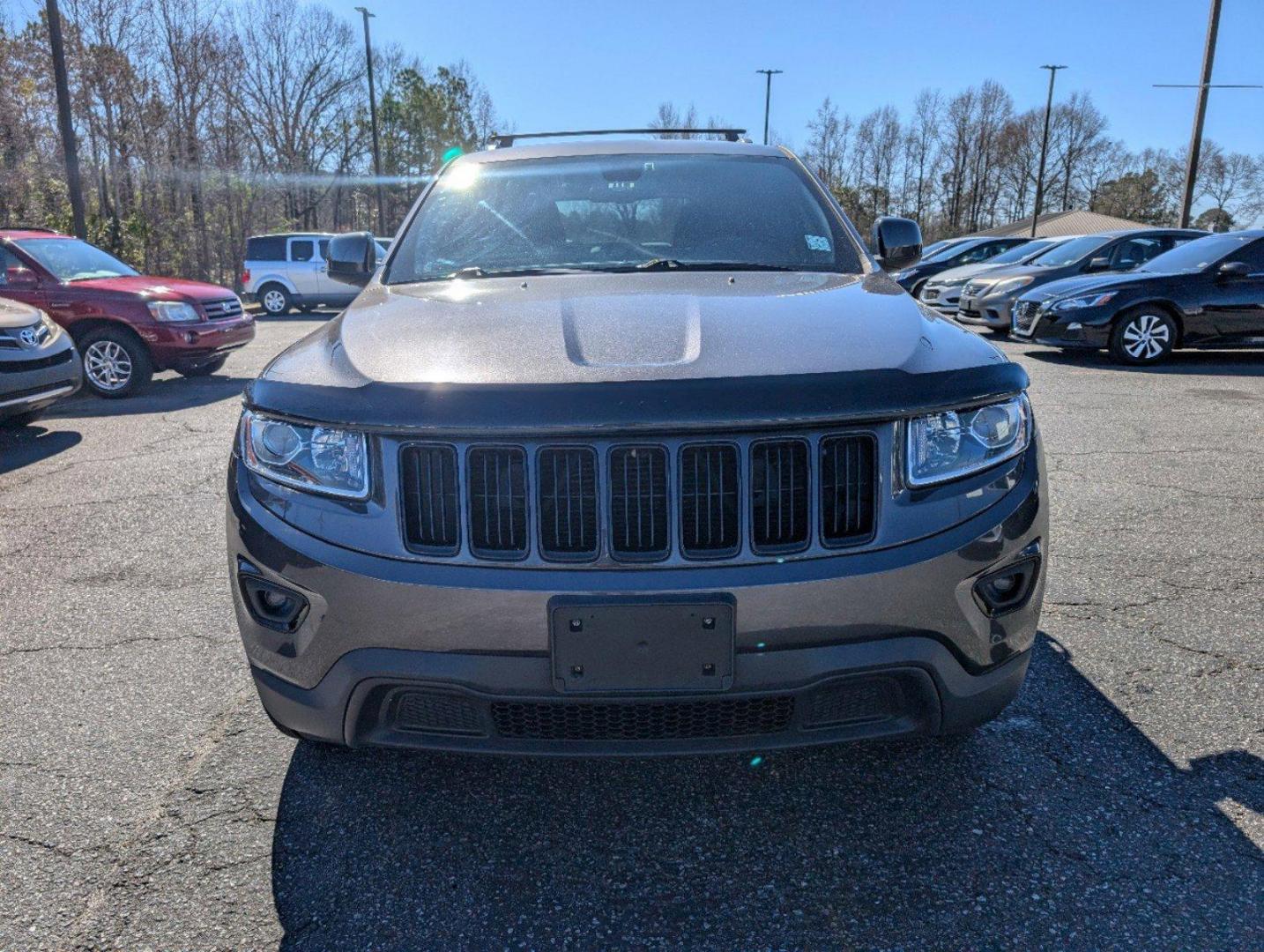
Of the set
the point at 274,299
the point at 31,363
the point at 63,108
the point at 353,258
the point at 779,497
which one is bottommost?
the point at 274,299

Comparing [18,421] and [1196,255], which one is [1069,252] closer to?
[1196,255]

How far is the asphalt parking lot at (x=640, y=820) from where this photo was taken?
76.0 inches

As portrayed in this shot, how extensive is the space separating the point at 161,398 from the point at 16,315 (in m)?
2.30

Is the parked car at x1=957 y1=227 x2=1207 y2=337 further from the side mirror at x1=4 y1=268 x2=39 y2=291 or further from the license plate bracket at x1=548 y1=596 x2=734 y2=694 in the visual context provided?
the license plate bracket at x1=548 y1=596 x2=734 y2=694

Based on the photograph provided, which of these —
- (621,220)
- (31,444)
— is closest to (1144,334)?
(621,220)

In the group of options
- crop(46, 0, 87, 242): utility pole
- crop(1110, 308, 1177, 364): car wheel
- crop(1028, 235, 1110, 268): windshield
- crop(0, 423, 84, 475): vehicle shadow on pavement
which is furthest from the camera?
crop(46, 0, 87, 242): utility pole

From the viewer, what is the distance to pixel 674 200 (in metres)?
3.35

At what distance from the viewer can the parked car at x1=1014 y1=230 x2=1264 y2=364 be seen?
10234 mm

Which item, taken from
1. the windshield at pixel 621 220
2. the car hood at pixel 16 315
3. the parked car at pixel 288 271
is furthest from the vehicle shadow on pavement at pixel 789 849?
the parked car at pixel 288 271

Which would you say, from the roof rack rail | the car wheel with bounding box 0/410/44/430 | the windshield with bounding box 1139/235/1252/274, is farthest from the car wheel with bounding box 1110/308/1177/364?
the car wheel with bounding box 0/410/44/430

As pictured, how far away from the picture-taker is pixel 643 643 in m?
1.83

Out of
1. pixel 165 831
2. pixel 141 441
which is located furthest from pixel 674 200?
pixel 141 441

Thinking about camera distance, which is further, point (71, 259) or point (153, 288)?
point (71, 259)

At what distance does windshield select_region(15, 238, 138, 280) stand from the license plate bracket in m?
9.71
